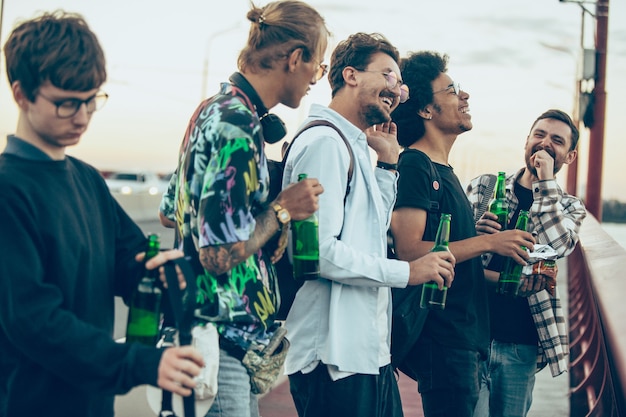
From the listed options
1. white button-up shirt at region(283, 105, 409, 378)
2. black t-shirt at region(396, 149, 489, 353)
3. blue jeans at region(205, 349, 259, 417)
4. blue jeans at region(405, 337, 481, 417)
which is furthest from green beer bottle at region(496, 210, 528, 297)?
blue jeans at region(205, 349, 259, 417)

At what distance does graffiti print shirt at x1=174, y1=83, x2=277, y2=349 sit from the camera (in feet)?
8.14

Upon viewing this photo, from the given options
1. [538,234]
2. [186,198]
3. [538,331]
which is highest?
[186,198]

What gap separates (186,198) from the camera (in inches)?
104

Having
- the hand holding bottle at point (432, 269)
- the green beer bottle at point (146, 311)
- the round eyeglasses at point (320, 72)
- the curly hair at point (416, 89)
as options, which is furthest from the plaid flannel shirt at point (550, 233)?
the green beer bottle at point (146, 311)

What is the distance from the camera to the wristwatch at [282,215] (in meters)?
2.69

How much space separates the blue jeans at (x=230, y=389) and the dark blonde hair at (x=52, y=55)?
0.89m

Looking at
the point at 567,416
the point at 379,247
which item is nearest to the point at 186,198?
the point at 379,247

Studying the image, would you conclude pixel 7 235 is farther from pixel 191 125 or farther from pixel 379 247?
pixel 379 247

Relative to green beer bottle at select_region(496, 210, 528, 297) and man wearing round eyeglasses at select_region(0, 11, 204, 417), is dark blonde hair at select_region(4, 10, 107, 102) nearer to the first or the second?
man wearing round eyeglasses at select_region(0, 11, 204, 417)

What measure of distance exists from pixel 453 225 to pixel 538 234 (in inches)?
25.8

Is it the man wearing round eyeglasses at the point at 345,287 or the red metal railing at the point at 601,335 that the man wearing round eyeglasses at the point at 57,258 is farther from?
the red metal railing at the point at 601,335

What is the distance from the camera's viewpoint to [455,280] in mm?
3912

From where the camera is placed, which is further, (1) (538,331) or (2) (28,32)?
(1) (538,331)

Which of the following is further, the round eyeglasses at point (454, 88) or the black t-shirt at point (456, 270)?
the round eyeglasses at point (454, 88)
